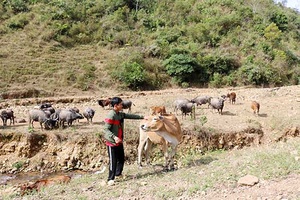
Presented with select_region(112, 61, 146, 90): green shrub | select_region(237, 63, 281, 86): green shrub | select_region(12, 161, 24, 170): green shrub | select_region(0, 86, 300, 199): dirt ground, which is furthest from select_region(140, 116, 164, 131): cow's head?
select_region(237, 63, 281, 86): green shrub

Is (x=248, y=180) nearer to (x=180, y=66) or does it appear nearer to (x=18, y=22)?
(x=180, y=66)

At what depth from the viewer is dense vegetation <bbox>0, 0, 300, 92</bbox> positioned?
26.8m

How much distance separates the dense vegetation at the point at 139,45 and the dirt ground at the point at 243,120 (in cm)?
493

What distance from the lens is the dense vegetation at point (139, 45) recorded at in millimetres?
26797

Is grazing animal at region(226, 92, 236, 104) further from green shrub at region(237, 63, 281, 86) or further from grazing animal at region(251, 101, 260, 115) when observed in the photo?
green shrub at region(237, 63, 281, 86)

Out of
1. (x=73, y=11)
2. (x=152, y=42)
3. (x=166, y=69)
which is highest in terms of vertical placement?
(x=73, y=11)

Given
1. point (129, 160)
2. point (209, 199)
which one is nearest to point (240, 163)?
point (209, 199)

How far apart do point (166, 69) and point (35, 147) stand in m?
17.6

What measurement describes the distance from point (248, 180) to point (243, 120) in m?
8.68

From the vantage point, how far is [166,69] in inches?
1139

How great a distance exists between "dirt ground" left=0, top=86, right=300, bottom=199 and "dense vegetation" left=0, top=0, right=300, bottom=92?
4.93 meters

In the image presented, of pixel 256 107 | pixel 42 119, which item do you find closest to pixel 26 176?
pixel 42 119

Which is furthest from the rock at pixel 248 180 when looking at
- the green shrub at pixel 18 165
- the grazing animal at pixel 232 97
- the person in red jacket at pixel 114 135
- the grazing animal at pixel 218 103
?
the grazing animal at pixel 232 97

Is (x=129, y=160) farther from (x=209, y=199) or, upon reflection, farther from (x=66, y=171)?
(x=209, y=199)
